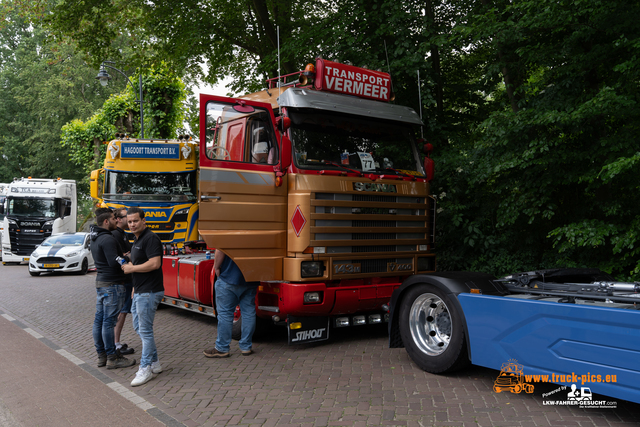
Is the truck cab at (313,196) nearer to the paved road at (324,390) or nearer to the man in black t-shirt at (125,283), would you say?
the paved road at (324,390)

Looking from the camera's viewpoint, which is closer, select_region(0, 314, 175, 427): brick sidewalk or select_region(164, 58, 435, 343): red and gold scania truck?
select_region(0, 314, 175, 427): brick sidewalk

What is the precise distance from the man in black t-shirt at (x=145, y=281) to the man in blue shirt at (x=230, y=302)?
2.75ft

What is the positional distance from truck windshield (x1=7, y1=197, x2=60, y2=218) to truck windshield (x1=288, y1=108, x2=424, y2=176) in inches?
776

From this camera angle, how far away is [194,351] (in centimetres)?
682

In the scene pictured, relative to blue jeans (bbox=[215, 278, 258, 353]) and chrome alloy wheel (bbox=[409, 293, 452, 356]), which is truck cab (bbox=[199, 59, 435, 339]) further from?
chrome alloy wheel (bbox=[409, 293, 452, 356])

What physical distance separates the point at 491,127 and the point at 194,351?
5511 mm

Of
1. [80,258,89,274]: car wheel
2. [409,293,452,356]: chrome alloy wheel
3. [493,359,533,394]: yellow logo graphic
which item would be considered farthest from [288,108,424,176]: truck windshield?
[80,258,89,274]: car wheel

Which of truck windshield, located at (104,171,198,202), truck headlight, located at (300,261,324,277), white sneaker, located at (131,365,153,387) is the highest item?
truck windshield, located at (104,171,198,202)

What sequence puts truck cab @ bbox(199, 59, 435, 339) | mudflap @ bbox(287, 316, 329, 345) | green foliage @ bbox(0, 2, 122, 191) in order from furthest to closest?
1. green foliage @ bbox(0, 2, 122, 191)
2. mudflap @ bbox(287, 316, 329, 345)
3. truck cab @ bbox(199, 59, 435, 339)

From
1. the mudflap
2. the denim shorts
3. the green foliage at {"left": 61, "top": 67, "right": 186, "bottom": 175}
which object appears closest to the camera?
the mudflap

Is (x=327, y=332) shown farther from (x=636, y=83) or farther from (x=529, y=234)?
(x=636, y=83)

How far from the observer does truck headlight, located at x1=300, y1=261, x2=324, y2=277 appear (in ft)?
20.5

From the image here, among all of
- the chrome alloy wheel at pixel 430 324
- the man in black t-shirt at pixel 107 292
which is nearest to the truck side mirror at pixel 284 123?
the man in black t-shirt at pixel 107 292

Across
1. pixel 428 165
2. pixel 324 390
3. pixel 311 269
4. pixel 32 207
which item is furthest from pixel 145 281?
pixel 32 207
